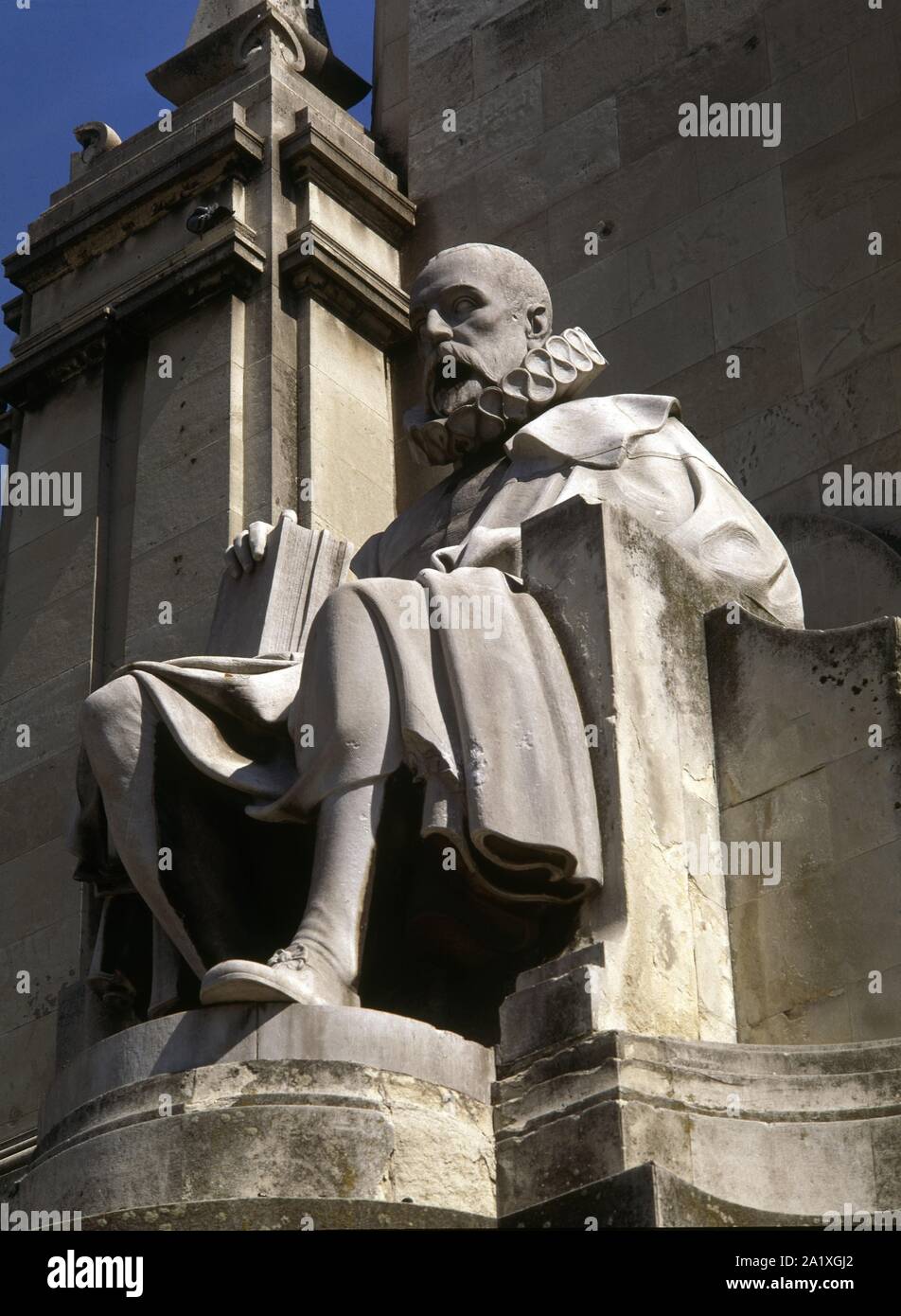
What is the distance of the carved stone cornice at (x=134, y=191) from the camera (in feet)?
39.3

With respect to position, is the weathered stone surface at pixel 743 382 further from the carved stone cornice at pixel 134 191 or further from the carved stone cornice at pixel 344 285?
the carved stone cornice at pixel 134 191

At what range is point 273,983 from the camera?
6.94 meters

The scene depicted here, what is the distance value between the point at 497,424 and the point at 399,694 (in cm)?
183

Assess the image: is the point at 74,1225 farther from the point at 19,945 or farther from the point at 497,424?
the point at 19,945

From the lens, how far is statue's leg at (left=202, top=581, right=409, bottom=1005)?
702 cm

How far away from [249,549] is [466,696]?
155 centimetres

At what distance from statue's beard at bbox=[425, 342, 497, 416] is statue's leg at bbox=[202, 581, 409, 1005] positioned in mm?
1465

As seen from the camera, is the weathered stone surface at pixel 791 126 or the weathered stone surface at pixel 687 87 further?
the weathered stone surface at pixel 687 87

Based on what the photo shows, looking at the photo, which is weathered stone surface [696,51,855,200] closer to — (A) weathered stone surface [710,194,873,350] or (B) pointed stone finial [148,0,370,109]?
(A) weathered stone surface [710,194,873,350]

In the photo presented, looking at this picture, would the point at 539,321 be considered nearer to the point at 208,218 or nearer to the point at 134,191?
the point at 208,218

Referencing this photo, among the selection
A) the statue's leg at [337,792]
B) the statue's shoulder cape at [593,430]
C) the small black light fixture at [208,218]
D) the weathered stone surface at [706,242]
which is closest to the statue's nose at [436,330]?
the statue's shoulder cape at [593,430]

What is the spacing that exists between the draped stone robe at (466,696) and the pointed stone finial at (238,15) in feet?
16.4

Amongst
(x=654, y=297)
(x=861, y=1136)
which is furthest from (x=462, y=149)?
(x=861, y=1136)

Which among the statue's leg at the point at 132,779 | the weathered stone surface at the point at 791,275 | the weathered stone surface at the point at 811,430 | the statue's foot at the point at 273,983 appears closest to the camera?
the statue's foot at the point at 273,983
